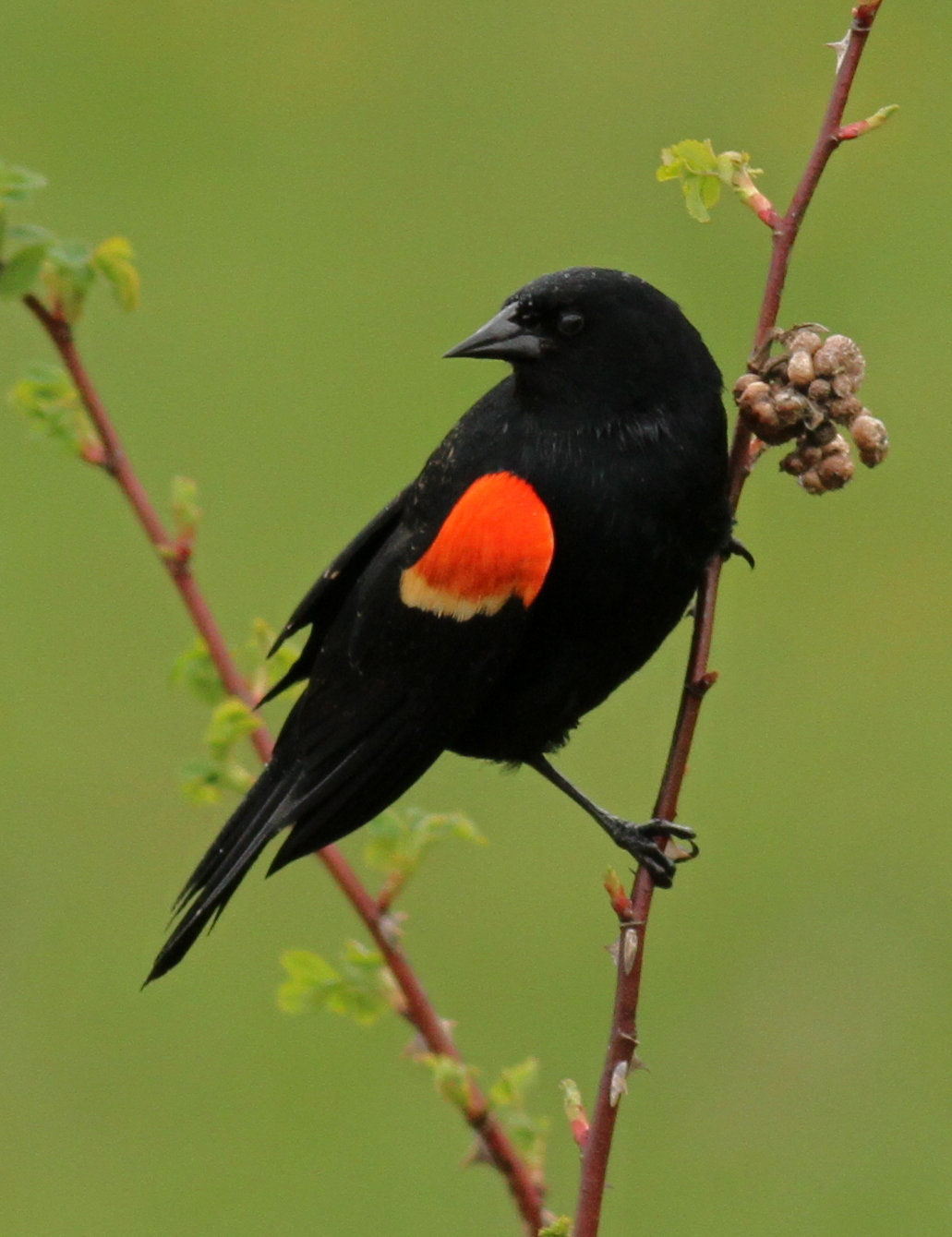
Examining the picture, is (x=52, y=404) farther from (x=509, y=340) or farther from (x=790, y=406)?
(x=790, y=406)

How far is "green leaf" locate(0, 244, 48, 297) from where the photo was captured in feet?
6.84

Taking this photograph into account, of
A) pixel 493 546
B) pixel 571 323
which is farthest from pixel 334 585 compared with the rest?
pixel 571 323

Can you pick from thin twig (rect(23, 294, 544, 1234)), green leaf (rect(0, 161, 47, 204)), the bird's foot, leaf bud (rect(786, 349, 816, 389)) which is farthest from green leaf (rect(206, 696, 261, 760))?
leaf bud (rect(786, 349, 816, 389))

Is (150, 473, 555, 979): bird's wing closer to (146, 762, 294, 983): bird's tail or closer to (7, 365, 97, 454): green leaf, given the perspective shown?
(146, 762, 294, 983): bird's tail

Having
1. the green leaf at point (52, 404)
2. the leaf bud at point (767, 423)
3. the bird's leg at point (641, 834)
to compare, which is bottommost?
the bird's leg at point (641, 834)

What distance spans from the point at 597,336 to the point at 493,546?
31 cm

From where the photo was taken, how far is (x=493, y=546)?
258 cm

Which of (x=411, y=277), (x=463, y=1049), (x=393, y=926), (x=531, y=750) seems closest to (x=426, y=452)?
(x=411, y=277)

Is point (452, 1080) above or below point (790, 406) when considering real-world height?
below

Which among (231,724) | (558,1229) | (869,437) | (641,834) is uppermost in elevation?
(869,437)

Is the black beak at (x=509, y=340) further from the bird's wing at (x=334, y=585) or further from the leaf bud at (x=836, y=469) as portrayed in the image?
the leaf bud at (x=836, y=469)

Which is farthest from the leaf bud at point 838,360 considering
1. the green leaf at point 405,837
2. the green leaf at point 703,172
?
the green leaf at point 405,837

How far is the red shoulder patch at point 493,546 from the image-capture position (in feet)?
8.47

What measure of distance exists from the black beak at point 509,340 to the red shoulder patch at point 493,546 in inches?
6.3
